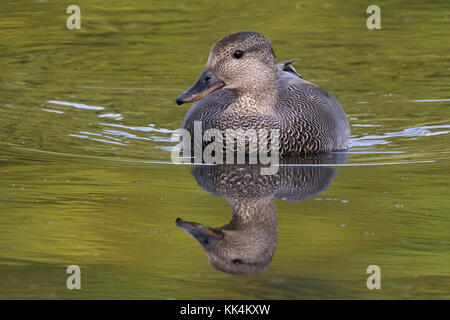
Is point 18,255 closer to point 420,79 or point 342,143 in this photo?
point 342,143

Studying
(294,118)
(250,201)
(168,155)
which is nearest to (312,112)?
(294,118)

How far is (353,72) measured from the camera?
15.2 meters

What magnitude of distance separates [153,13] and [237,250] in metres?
12.1

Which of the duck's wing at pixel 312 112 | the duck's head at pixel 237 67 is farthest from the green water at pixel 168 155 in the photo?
the duck's head at pixel 237 67

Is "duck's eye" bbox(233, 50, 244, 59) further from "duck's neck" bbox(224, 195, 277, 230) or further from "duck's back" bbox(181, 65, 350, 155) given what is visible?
"duck's neck" bbox(224, 195, 277, 230)

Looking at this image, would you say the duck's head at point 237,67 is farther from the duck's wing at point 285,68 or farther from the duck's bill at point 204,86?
the duck's wing at point 285,68

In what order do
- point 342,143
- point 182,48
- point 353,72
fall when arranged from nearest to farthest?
point 342,143 → point 353,72 → point 182,48

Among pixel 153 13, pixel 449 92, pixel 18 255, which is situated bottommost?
pixel 18 255

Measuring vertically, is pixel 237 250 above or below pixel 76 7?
below

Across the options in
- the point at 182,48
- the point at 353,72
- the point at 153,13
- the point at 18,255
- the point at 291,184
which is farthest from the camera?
the point at 153,13

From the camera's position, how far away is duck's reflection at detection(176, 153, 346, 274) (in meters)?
7.18

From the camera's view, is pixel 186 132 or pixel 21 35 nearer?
pixel 186 132

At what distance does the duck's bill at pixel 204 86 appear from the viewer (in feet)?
32.8

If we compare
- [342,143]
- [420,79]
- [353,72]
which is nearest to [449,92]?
[420,79]
